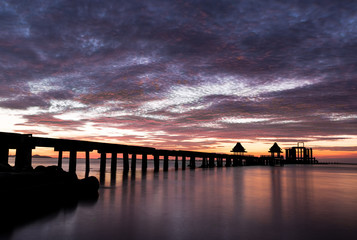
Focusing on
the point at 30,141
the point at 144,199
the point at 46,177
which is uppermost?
the point at 30,141

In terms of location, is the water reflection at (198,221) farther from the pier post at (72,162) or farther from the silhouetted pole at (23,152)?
the pier post at (72,162)

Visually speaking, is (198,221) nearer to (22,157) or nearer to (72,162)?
(22,157)

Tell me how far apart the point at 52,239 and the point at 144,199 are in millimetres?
7920

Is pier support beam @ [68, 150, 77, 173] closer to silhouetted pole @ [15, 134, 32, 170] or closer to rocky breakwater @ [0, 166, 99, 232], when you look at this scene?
silhouetted pole @ [15, 134, 32, 170]

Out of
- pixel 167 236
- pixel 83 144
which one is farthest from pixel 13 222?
pixel 83 144

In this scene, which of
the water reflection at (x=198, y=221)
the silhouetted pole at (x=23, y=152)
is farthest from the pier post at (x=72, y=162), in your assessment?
the water reflection at (x=198, y=221)

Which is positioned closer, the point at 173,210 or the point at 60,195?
the point at 173,210

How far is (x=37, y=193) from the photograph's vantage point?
1234 centimetres

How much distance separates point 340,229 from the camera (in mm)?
9367

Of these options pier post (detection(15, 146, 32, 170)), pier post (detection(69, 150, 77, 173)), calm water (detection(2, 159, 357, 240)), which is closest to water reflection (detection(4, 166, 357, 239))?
calm water (detection(2, 159, 357, 240))

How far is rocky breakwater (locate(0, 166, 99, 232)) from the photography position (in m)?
9.97

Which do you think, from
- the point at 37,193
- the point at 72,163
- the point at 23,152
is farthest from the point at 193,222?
the point at 72,163

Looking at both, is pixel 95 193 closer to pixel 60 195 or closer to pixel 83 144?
pixel 60 195

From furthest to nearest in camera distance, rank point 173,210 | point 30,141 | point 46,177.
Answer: point 30,141
point 46,177
point 173,210
